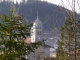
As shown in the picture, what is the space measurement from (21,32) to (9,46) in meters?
0.75

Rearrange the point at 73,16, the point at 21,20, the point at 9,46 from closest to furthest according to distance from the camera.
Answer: the point at 73,16 < the point at 9,46 < the point at 21,20

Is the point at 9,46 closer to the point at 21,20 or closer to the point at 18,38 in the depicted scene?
the point at 18,38

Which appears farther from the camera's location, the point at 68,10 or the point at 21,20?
the point at 21,20

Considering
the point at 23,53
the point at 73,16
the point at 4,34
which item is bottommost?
the point at 23,53

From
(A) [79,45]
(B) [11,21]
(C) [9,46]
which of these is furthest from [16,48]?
(A) [79,45]

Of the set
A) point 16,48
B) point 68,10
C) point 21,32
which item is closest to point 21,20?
Answer: point 21,32

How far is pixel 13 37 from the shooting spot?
28.4 feet

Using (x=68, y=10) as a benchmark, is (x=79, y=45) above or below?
below

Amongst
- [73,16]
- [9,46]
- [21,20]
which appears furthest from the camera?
[21,20]

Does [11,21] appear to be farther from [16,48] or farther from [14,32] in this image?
[16,48]

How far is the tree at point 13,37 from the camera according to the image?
8.35m

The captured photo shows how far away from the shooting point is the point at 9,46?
8.44 m

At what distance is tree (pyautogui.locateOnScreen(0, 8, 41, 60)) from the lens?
8.35m

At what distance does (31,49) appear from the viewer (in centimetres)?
884
